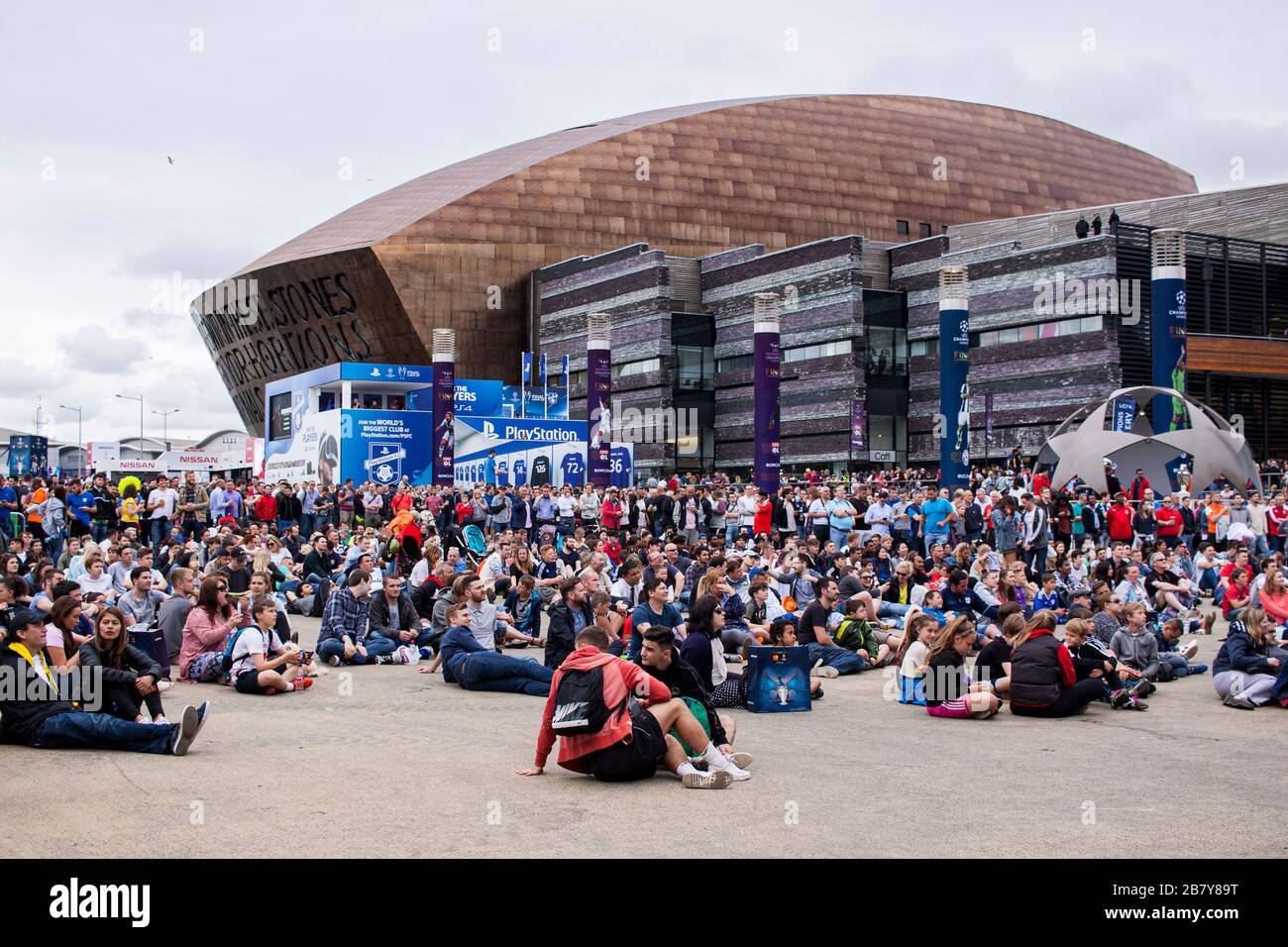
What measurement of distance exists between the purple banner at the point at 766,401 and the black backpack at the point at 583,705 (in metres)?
25.0

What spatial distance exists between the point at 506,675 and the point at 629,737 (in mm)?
4255

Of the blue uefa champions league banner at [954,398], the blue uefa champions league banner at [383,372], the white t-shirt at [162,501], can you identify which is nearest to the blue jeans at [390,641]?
the white t-shirt at [162,501]

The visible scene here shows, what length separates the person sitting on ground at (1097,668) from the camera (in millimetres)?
11211

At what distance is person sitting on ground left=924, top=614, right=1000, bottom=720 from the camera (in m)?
10.8

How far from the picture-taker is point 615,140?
69.1 m

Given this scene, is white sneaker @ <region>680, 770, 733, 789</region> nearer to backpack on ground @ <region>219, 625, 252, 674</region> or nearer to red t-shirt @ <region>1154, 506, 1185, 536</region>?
backpack on ground @ <region>219, 625, 252, 674</region>

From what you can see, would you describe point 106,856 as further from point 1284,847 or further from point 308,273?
point 308,273

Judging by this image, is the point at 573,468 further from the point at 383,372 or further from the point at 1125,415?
Result: the point at 383,372

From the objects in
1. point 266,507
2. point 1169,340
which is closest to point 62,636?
point 266,507

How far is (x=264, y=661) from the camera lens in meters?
11.4

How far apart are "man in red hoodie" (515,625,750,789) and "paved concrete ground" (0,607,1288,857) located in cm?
13

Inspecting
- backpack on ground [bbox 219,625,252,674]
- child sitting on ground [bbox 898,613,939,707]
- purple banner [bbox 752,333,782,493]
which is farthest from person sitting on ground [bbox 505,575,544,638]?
purple banner [bbox 752,333,782,493]

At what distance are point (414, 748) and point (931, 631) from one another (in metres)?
5.21
